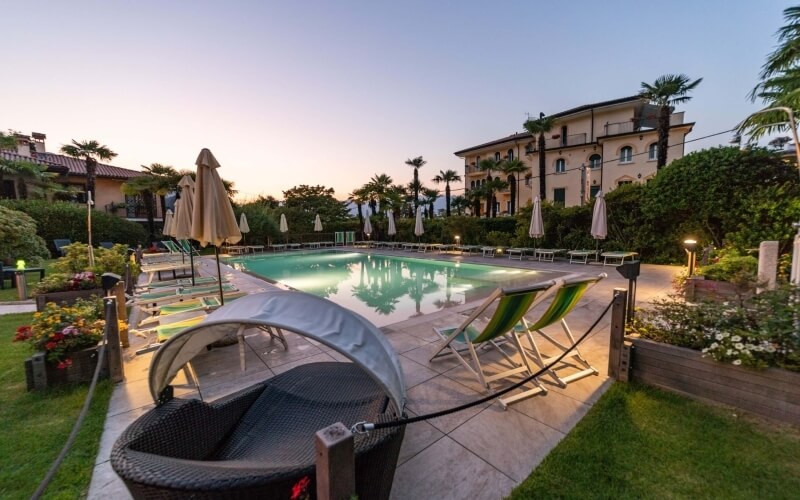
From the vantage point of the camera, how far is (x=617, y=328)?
3299 mm

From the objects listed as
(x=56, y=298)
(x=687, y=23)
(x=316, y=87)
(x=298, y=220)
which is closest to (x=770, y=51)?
(x=687, y=23)

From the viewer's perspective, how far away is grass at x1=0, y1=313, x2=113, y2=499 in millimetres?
2051

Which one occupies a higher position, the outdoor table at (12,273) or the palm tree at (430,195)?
the palm tree at (430,195)

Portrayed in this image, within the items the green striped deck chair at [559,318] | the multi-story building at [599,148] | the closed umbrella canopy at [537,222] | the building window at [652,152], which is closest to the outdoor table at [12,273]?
the green striped deck chair at [559,318]

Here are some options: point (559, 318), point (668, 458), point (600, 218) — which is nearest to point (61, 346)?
point (559, 318)

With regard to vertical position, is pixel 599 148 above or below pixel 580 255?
above

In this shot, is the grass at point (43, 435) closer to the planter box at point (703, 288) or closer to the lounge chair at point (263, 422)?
the lounge chair at point (263, 422)

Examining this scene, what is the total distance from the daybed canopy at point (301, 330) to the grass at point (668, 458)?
120 centimetres

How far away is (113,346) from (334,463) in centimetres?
371

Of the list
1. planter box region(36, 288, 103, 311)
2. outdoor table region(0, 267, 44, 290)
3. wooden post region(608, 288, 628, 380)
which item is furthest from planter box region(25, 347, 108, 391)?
outdoor table region(0, 267, 44, 290)

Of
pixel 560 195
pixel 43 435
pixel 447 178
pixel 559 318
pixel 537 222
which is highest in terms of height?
pixel 447 178

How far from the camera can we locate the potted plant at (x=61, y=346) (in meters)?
3.24

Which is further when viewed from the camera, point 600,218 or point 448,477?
point 600,218

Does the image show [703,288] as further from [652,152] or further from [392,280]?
[652,152]
